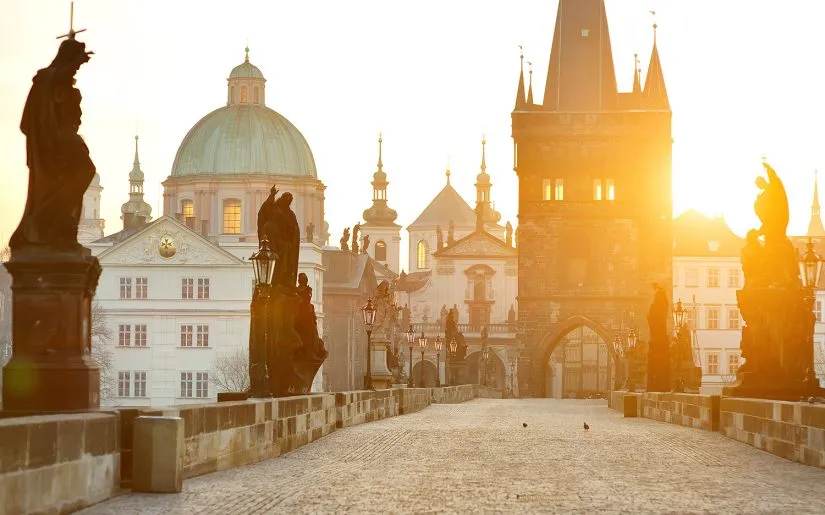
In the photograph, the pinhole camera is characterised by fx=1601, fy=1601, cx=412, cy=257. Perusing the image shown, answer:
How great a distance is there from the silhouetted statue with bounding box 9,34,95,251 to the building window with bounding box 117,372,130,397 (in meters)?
→ 88.5

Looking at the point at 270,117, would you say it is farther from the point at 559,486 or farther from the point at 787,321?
the point at 559,486

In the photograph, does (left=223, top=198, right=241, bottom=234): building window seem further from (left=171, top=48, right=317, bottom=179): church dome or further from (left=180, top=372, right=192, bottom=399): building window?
(left=180, top=372, right=192, bottom=399): building window

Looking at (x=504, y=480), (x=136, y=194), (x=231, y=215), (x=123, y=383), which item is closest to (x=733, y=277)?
(x=231, y=215)

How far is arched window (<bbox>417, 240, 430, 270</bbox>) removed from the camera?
614 feet

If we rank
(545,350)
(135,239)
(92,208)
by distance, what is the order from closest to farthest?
1. (545,350)
2. (135,239)
3. (92,208)

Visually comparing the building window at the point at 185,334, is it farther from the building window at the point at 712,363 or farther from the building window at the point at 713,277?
the building window at the point at 713,277

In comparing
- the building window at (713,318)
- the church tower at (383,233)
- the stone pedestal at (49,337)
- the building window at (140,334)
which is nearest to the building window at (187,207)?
the building window at (140,334)

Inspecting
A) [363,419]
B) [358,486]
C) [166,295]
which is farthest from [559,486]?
[166,295]

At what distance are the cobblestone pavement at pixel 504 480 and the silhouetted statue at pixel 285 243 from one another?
2520 mm

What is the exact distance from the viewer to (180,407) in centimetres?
1491

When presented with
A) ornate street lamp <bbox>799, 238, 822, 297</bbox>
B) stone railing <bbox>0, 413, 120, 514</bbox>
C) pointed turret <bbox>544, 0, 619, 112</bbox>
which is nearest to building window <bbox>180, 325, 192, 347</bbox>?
pointed turret <bbox>544, 0, 619, 112</bbox>

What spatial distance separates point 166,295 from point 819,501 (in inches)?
3638

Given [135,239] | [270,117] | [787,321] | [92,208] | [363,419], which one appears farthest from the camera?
[92,208]

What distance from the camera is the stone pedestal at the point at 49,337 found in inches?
529
